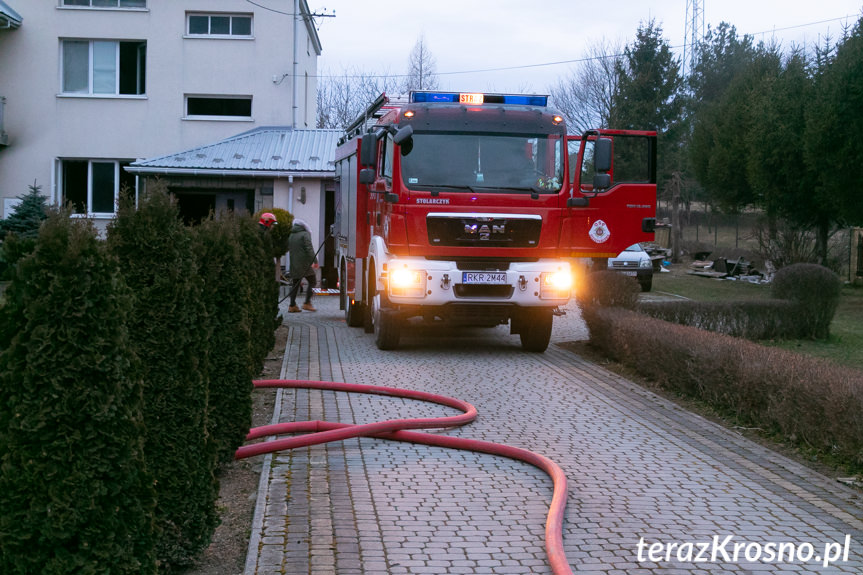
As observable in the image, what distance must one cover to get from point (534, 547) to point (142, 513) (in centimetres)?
233

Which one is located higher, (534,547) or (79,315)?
(79,315)

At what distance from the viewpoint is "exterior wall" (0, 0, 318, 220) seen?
92.6 feet

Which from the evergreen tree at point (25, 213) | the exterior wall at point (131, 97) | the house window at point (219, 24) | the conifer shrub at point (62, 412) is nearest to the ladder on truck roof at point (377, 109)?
the conifer shrub at point (62, 412)

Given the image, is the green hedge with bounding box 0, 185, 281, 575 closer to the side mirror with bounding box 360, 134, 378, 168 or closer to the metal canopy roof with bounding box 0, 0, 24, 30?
the side mirror with bounding box 360, 134, 378, 168

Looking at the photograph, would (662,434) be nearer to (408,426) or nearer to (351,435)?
(408,426)

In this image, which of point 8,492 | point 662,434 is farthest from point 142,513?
point 662,434

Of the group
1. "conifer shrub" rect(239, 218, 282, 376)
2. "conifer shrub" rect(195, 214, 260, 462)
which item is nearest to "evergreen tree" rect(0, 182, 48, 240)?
"conifer shrub" rect(239, 218, 282, 376)

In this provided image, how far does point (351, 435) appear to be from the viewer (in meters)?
7.36

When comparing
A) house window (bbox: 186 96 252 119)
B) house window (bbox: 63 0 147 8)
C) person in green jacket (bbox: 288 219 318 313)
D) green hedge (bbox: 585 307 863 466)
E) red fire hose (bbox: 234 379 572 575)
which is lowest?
red fire hose (bbox: 234 379 572 575)

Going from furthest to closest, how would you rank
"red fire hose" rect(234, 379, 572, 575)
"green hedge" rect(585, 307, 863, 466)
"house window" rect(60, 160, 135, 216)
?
"house window" rect(60, 160, 135, 216)
"green hedge" rect(585, 307, 863, 466)
"red fire hose" rect(234, 379, 572, 575)

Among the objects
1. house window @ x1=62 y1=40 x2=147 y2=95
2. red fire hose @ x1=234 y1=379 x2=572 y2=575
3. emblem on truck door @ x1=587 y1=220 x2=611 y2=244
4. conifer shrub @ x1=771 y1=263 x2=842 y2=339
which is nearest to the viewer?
red fire hose @ x1=234 y1=379 x2=572 y2=575

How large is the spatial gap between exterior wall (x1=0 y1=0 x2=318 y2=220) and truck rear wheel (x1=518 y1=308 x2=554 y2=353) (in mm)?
17154

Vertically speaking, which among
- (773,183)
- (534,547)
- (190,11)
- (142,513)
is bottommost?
(534,547)

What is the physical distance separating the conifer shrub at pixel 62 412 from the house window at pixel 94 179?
2635 cm
